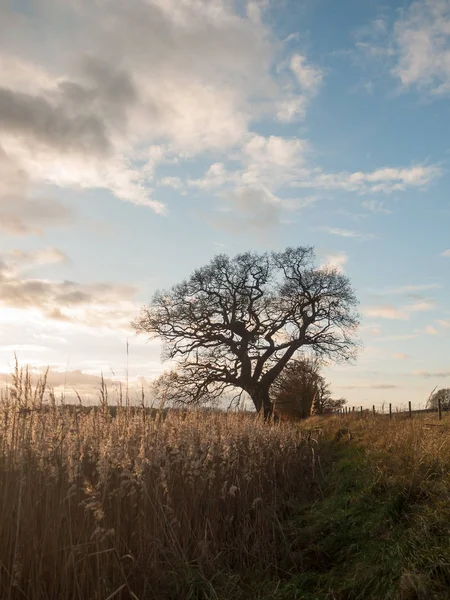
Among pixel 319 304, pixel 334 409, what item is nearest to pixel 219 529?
pixel 319 304

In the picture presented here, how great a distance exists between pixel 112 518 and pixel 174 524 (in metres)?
0.71

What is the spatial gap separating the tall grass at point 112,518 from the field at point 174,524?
1cm

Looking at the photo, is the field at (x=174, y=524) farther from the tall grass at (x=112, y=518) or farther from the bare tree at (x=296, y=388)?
the bare tree at (x=296, y=388)

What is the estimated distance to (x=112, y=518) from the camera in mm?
4105

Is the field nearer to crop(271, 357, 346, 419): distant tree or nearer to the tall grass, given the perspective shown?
the tall grass

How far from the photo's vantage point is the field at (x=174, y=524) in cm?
344

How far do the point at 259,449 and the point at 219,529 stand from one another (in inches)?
92.6

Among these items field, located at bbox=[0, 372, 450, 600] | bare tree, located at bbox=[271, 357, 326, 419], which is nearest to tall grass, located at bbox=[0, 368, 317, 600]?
field, located at bbox=[0, 372, 450, 600]

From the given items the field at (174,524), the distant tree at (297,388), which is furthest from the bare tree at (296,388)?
the field at (174,524)

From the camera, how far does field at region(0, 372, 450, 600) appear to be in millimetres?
3436

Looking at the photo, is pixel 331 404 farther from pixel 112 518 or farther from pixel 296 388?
pixel 112 518

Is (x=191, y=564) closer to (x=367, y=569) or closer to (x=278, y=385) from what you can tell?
(x=367, y=569)

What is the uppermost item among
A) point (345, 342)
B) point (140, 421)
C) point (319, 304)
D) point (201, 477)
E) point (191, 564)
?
point (319, 304)

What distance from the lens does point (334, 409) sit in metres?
34.5
